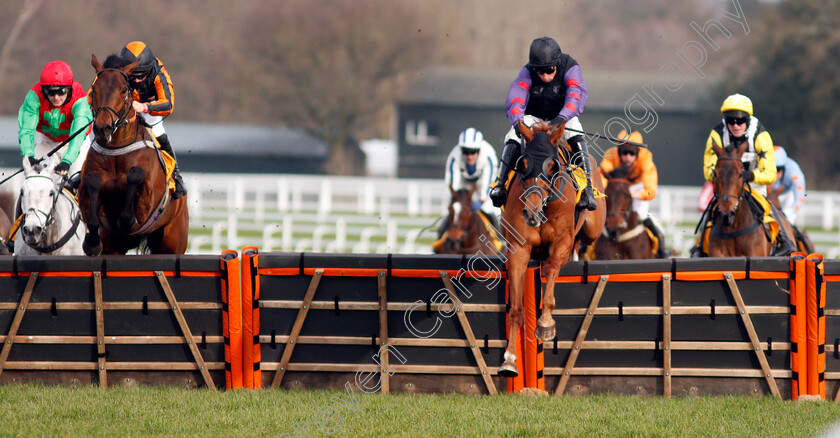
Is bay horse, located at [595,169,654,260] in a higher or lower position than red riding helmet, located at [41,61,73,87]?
lower

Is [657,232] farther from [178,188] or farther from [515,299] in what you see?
[178,188]

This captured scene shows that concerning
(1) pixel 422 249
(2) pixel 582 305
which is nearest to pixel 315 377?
(2) pixel 582 305

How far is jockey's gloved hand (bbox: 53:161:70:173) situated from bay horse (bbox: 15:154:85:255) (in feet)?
0.23

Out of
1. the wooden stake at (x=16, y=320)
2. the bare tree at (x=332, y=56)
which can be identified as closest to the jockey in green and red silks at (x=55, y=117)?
the wooden stake at (x=16, y=320)

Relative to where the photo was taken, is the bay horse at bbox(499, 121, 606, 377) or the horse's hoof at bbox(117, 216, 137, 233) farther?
the horse's hoof at bbox(117, 216, 137, 233)

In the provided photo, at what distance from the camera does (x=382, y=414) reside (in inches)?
227

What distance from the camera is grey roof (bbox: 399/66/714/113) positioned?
40.1 metres

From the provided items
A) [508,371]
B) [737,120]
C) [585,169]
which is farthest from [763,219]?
[508,371]

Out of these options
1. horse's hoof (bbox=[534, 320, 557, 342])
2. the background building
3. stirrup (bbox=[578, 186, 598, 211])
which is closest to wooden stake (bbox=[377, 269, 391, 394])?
horse's hoof (bbox=[534, 320, 557, 342])

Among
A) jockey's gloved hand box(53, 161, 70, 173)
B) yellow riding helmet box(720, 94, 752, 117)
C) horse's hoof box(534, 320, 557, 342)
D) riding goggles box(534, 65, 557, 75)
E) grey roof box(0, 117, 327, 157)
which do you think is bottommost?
horse's hoof box(534, 320, 557, 342)

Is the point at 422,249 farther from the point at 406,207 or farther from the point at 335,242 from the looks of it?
the point at 406,207

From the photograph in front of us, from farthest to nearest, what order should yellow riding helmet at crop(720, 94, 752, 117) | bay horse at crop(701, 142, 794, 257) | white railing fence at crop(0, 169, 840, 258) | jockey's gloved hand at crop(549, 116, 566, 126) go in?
1. white railing fence at crop(0, 169, 840, 258)
2. yellow riding helmet at crop(720, 94, 752, 117)
3. bay horse at crop(701, 142, 794, 257)
4. jockey's gloved hand at crop(549, 116, 566, 126)

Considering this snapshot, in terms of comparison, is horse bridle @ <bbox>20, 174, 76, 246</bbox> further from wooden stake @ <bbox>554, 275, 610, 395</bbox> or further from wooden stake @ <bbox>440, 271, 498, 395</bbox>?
wooden stake @ <bbox>554, 275, 610, 395</bbox>

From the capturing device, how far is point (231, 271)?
637 cm
